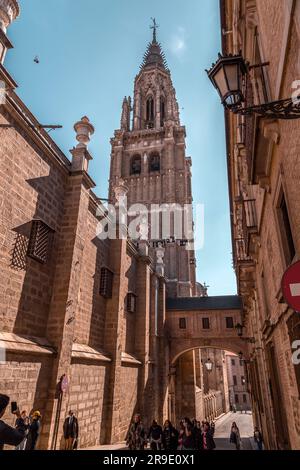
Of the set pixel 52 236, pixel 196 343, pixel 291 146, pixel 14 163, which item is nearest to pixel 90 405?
pixel 52 236

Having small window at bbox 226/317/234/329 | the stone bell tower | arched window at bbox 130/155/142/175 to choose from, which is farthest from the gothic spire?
small window at bbox 226/317/234/329

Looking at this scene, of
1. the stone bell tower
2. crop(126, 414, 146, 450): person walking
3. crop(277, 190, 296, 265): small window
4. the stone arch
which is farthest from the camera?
the stone bell tower

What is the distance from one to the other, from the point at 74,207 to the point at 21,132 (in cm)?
287

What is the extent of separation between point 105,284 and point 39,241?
501 cm

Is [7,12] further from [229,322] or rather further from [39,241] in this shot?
[229,322]

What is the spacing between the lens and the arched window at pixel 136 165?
3967 cm

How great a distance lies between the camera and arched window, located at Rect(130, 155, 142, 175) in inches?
1562

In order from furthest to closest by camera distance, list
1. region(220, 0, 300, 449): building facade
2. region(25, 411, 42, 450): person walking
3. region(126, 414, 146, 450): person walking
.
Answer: region(126, 414, 146, 450): person walking
region(25, 411, 42, 450): person walking
region(220, 0, 300, 449): building facade

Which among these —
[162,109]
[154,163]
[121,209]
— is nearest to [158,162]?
[154,163]

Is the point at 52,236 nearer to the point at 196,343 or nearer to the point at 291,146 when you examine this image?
the point at 291,146

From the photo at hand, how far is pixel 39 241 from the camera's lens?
860 cm

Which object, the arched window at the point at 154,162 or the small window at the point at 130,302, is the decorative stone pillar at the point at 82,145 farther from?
the arched window at the point at 154,162

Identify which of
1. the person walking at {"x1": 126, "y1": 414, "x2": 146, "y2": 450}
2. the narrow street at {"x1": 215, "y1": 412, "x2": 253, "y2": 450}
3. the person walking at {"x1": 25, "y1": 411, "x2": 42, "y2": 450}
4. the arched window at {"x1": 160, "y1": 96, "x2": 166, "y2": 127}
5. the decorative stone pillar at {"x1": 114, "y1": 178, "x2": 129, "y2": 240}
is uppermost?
the arched window at {"x1": 160, "y1": 96, "x2": 166, "y2": 127}

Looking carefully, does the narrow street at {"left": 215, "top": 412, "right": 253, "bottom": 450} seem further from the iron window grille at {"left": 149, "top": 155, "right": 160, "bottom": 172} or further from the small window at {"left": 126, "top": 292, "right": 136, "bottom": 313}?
the iron window grille at {"left": 149, "top": 155, "right": 160, "bottom": 172}
